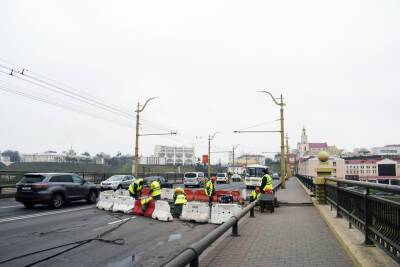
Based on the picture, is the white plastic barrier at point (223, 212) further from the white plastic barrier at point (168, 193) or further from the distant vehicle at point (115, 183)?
the distant vehicle at point (115, 183)

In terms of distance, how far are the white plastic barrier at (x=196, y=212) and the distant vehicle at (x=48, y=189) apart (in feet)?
24.2

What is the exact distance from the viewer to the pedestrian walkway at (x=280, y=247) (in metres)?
5.96

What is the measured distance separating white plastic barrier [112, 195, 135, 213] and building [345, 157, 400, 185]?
11107cm

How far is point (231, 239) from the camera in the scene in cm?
807

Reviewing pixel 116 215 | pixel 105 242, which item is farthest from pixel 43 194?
pixel 105 242

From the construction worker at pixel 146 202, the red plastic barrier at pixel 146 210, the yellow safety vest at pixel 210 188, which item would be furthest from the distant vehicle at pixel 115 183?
the construction worker at pixel 146 202

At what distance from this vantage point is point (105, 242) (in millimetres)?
8969

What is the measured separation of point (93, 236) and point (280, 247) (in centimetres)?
527

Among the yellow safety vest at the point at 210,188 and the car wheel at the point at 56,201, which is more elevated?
the yellow safety vest at the point at 210,188

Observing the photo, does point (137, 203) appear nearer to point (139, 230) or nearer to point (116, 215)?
point (116, 215)

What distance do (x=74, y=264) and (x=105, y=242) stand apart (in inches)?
83.5

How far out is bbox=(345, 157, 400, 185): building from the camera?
383 feet

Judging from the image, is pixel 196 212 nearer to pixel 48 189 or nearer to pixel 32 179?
pixel 48 189

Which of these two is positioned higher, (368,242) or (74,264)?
(368,242)
